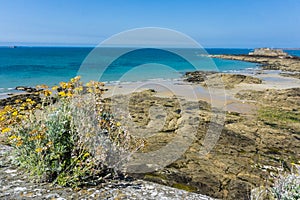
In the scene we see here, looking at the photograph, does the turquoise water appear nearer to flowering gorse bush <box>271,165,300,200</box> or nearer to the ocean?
the ocean

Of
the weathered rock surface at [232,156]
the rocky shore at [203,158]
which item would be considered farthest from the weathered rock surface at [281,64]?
the weathered rock surface at [232,156]

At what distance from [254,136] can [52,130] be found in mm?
8333

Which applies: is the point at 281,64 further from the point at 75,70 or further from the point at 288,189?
the point at 288,189

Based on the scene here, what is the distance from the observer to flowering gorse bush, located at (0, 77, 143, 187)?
3738 millimetres

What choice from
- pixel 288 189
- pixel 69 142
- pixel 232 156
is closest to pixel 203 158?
pixel 232 156

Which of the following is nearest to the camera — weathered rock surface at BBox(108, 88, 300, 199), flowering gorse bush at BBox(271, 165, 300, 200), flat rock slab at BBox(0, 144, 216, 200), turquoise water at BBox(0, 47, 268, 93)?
flowering gorse bush at BBox(271, 165, 300, 200)

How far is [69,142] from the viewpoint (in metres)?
3.93

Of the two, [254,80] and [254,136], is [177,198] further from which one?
[254,80]

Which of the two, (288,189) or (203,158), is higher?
(288,189)

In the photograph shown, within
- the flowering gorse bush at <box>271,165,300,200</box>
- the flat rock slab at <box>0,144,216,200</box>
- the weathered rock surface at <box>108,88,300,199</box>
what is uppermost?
the flowering gorse bush at <box>271,165,300,200</box>

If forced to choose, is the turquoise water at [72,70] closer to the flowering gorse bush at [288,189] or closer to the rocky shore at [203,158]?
the rocky shore at [203,158]

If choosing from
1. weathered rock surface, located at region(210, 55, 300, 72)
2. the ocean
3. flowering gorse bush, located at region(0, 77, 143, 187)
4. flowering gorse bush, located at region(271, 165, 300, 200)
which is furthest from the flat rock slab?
weathered rock surface, located at region(210, 55, 300, 72)

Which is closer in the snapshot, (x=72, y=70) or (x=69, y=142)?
(x=69, y=142)

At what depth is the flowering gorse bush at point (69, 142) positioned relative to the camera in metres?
3.74
